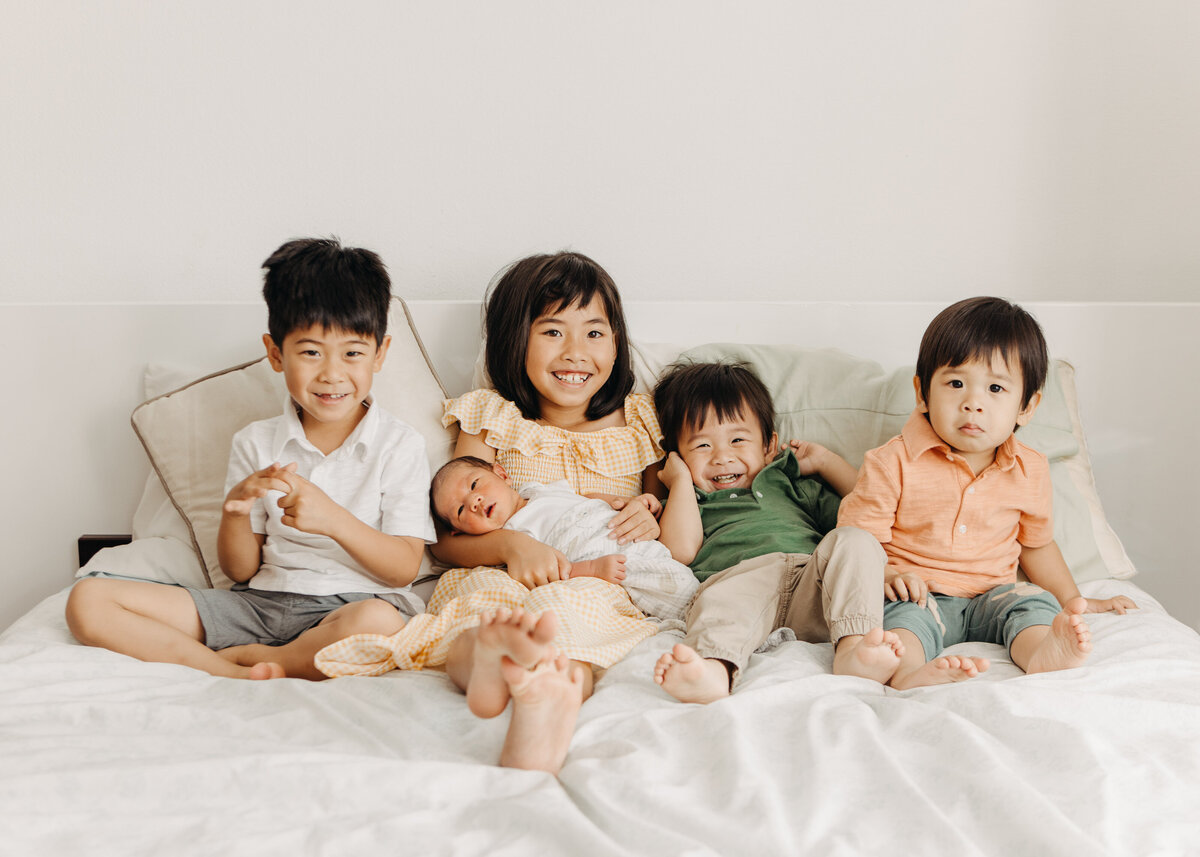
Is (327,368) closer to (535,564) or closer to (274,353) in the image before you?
(274,353)

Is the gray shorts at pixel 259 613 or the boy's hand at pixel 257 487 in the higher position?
the boy's hand at pixel 257 487

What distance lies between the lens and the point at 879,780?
83cm

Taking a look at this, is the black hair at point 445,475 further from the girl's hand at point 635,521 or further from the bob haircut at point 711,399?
the bob haircut at point 711,399

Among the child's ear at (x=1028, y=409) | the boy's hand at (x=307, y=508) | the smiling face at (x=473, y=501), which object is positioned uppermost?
the child's ear at (x=1028, y=409)

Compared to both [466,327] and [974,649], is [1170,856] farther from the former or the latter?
[466,327]

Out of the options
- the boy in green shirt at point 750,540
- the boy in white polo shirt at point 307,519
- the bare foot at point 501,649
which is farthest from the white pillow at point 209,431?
the bare foot at point 501,649

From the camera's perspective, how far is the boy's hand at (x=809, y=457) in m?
1.51

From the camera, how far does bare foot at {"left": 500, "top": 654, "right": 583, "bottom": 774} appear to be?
2.86 feet

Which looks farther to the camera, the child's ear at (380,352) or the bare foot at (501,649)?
the child's ear at (380,352)

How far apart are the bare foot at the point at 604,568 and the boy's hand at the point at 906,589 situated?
1.22 ft

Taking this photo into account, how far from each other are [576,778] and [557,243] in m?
1.23

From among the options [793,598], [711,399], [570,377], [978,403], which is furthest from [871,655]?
[570,377]

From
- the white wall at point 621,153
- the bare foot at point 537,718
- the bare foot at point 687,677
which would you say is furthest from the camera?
the white wall at point 621,153

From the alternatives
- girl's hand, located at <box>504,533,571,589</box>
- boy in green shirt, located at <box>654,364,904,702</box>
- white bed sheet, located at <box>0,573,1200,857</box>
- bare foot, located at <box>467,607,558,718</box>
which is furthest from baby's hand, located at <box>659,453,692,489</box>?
bare foot, located at <box>467,607,558,718</box>
